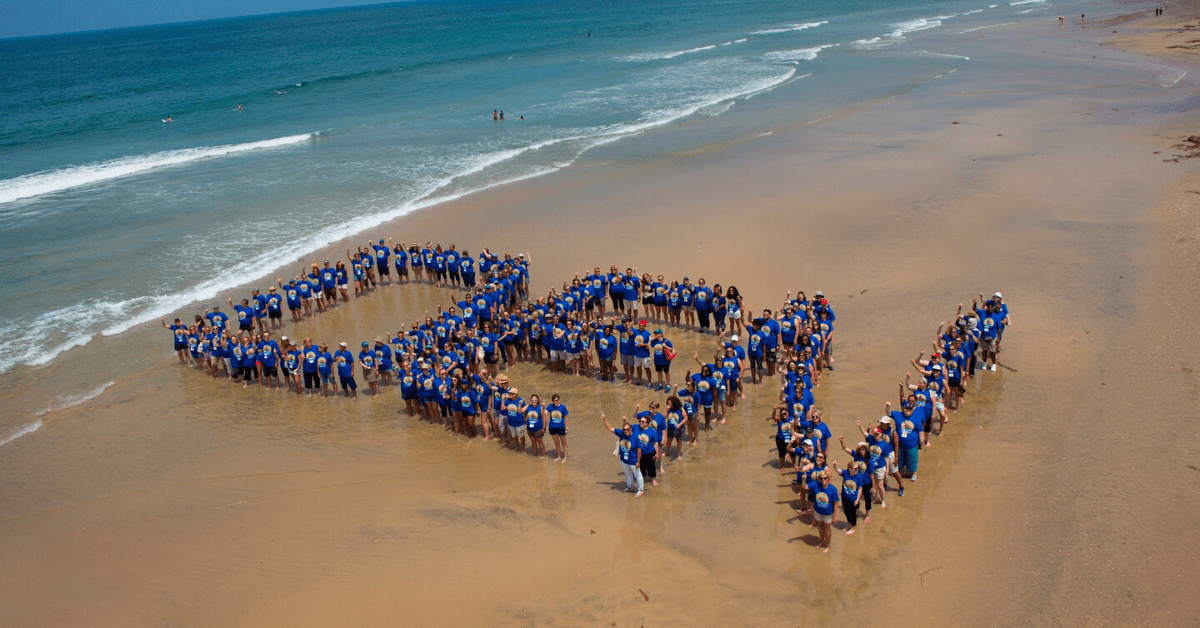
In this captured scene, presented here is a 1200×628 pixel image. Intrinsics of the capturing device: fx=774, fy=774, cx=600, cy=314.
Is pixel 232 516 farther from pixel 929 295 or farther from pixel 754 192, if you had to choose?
pixel 754 192

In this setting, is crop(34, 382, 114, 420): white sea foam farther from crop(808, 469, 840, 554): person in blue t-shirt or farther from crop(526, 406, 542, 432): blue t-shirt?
crop(808, 469, 840, 554): person in blue t-shirt

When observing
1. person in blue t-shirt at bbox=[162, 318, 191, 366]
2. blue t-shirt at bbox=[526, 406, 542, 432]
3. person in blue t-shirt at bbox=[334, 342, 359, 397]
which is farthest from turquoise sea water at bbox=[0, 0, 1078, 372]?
blue t-shirt at bbox=[526, 406, 542, 432]

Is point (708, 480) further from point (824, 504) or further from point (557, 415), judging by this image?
point (557, 415)

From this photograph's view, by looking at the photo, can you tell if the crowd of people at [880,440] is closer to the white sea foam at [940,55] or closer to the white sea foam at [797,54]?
the white sea foam at [940,55]

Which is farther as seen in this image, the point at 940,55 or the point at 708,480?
the point at 940,55

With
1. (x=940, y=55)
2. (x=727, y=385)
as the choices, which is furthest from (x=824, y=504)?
(x=940, y=55)

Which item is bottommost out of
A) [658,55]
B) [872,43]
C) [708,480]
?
[708,480]
